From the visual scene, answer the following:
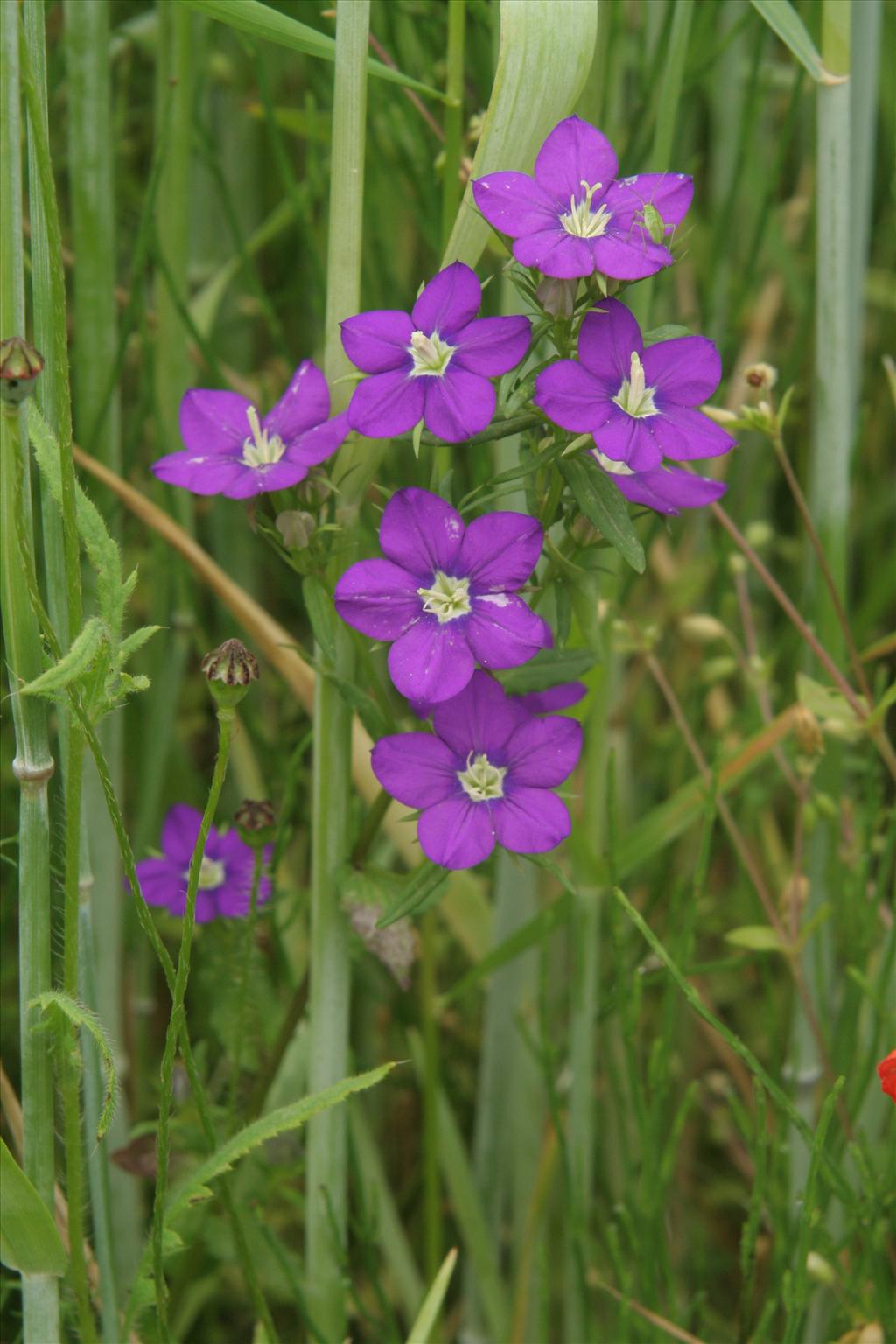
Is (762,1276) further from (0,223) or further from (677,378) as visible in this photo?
(0,223)

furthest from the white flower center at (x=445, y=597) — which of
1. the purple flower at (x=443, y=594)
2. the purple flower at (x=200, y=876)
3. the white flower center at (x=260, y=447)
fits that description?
the purple flower at (x=200, y=876)

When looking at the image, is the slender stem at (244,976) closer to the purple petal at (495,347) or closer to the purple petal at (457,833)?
the purple petal at (457,833)

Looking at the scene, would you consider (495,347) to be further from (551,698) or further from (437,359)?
(551,698)

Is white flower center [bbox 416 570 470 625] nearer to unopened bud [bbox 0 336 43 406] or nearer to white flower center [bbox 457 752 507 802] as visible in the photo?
white flower center [bbox 457 752 507 802]

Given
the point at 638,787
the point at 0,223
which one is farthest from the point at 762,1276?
the point at 0,223

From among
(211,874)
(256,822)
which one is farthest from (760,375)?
(211,874)
